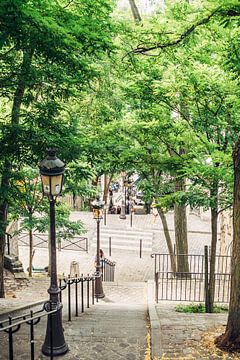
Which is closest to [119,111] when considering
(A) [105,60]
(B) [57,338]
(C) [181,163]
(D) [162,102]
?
(A) [105,60]

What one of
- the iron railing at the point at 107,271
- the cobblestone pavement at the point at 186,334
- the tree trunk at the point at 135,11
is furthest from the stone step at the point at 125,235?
the cobblestone pavement at the point at 186,334

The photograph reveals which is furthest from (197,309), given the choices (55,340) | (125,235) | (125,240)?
(125,235)

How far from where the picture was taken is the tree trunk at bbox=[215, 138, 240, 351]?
5785 millimetres

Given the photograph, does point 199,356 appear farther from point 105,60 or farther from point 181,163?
point 105,60

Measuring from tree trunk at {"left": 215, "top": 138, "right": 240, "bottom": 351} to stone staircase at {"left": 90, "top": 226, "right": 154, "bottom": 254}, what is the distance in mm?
13473

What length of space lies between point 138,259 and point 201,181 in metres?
10.3

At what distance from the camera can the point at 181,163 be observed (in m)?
9.48

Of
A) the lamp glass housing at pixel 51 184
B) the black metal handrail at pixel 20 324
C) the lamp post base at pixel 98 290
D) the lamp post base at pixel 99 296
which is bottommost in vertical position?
the lamp post base at pixel 99 296

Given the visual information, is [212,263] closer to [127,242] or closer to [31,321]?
[31,321]

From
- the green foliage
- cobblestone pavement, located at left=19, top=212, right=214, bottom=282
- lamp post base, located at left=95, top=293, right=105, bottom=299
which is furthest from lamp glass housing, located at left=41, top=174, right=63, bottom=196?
cobblestone pavement, located at left=19, top=212, right=214, bottom=282

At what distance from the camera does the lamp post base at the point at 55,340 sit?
5.54 metres

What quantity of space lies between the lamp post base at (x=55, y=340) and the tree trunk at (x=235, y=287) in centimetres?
232

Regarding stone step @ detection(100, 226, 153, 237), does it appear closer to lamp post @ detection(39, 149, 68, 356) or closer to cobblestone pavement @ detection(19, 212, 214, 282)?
cobblestone pavement @ detection(19, 212, 214, 282)

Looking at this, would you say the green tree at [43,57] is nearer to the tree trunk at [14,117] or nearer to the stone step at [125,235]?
the tree trunk at [14,117]
